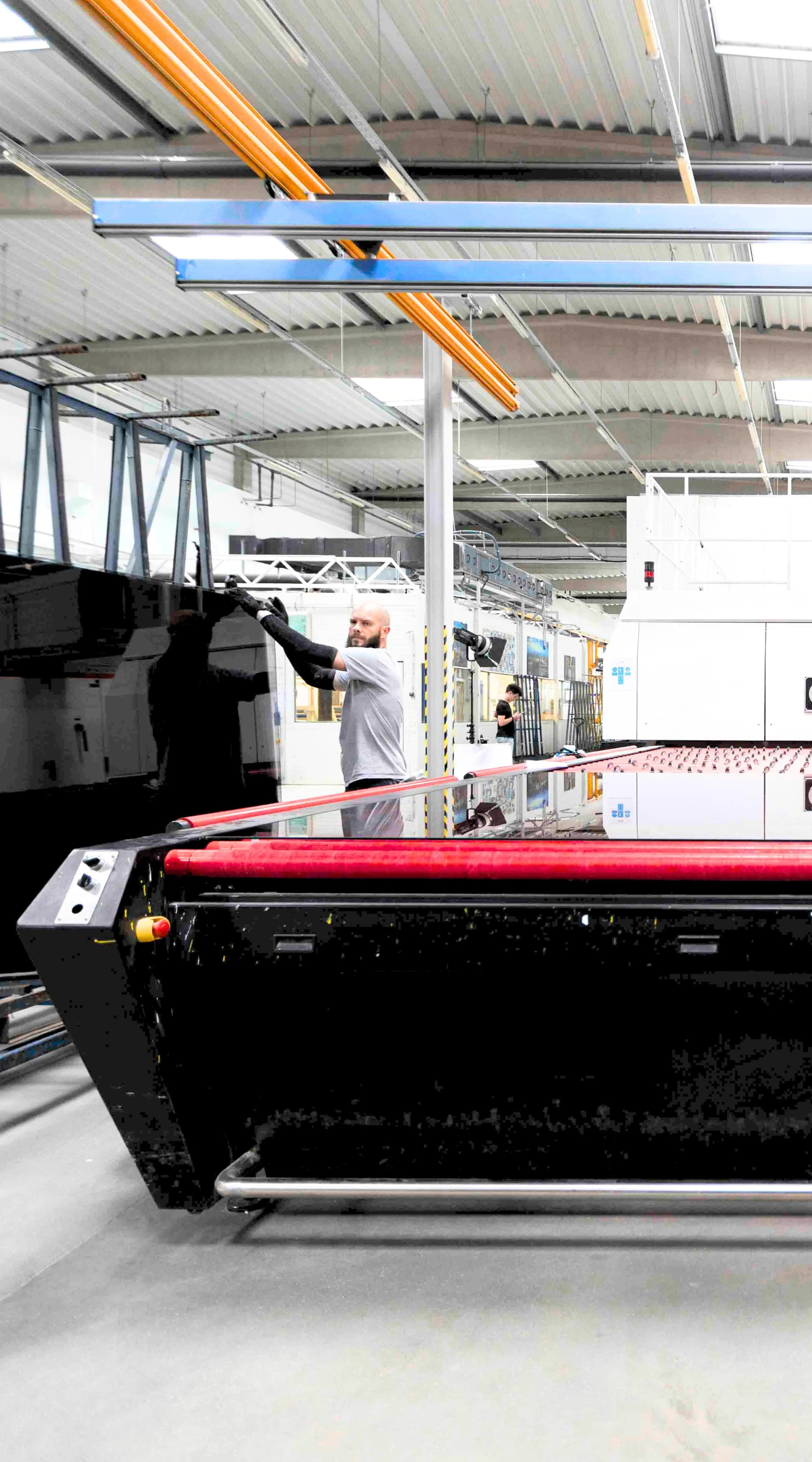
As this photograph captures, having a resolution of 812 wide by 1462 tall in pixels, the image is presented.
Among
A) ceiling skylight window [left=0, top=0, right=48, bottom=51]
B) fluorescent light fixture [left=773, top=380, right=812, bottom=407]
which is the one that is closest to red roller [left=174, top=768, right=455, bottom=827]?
ceiling skylight window [left=0, top=0, right=48, bottom=51]

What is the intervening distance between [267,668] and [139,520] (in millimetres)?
847

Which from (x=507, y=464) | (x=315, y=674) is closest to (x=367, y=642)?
(x=315, y=674)

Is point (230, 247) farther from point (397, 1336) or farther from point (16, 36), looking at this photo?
point (397, 1336)

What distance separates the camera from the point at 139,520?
16.3 feet

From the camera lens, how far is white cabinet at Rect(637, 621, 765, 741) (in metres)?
8.51

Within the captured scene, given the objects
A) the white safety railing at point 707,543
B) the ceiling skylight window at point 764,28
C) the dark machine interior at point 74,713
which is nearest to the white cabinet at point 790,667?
the white safety railing at point 707,543

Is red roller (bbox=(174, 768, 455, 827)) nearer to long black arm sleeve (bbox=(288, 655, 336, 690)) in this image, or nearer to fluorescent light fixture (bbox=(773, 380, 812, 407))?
long black arm sleeve (bbox=(288, 655, 336, 690))

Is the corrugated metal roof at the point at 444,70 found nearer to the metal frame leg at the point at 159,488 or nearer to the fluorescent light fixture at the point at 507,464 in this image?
the metal frame leg at the point at 159,488

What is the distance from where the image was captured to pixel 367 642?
15.6 ft

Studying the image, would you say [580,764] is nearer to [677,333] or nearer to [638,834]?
[638,834]

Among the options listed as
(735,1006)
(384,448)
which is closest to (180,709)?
(735,1006)

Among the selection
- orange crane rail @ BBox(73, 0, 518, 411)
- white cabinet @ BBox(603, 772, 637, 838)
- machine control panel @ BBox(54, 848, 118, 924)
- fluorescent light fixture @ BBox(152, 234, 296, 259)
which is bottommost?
machine control panel @ BBox(54, 848, 118, 924)

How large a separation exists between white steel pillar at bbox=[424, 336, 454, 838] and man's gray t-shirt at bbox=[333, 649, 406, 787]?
103 inches

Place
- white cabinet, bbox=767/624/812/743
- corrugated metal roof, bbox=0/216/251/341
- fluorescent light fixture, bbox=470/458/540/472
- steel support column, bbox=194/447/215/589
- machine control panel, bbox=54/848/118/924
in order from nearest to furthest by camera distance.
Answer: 1. machine control panel, bbox=54/848/118/924
2. steel support column, bbox=194/447/215/589
3. white cabinet, bbox=767/624/812/743
4. corrugated metal roof, bbox=0/216/251/341
5. fluorescent light fixture, bbox=470/458/540/472
